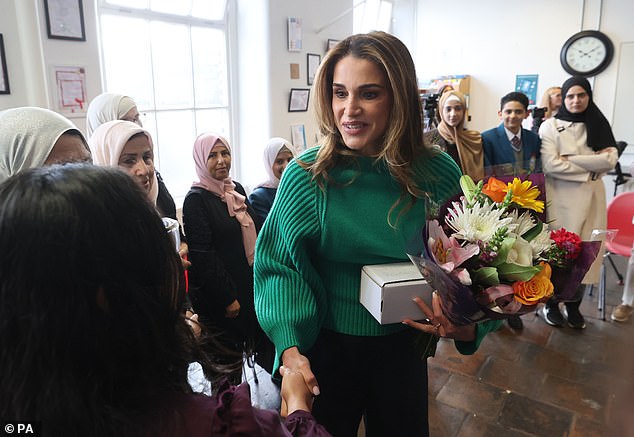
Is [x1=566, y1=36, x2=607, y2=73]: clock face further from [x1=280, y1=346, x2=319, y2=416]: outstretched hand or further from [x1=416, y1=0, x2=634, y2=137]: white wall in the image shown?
[x1=280, y1=346, x2=319, y2=416]: outstretched hand

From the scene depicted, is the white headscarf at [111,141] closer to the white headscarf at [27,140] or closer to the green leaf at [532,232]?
the white headscarf at [27,140]

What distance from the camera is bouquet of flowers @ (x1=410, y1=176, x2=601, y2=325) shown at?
3.17 feet

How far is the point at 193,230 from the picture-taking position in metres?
2.16

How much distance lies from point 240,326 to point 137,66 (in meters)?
2.29

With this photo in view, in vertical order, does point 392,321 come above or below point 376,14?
below

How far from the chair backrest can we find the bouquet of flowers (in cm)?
315

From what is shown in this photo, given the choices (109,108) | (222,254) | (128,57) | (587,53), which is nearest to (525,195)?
(222,254)

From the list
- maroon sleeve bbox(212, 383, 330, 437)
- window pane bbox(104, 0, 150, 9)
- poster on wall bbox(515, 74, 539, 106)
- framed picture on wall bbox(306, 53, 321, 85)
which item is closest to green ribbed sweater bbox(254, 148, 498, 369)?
maroon sleeve bbox(212, 383, 330, 437)

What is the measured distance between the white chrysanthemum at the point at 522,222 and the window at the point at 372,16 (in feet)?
15.2

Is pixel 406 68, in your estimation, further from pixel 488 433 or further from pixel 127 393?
pixel 488 433

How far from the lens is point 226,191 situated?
243cm

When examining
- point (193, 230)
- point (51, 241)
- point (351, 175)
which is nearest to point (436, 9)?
point (193, 230)

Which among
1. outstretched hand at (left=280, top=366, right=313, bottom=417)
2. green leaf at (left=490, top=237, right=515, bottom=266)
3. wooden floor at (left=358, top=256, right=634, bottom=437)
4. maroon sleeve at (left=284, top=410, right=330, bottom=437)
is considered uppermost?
green leaf at (left=490, top=237, right=515, bottom=266)

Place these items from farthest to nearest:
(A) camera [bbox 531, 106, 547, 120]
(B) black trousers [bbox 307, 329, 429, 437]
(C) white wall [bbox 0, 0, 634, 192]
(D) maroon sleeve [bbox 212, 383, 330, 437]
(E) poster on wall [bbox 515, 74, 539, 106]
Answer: (E) poster on wall [bbox 515, 74, 539, 106], (A) camera [bbox 531, 106, 547, 120], (C) white wall [bbox 0, 0, 634, 192], (B) black trousers [bbox 307, 329, 429, 437], (D) maroon sleeve [bbox 212, 383, 330, 437]
